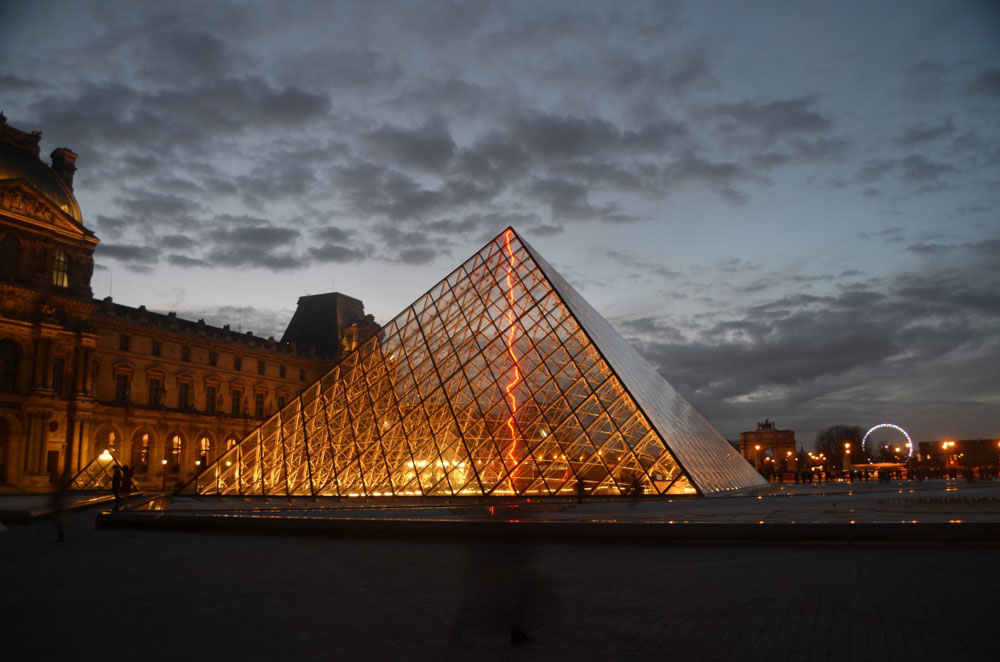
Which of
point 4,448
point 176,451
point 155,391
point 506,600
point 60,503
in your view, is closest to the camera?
point 506,600

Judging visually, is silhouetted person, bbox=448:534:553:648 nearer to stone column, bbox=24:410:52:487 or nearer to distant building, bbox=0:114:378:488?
stone column, bbox=24:410:52:487

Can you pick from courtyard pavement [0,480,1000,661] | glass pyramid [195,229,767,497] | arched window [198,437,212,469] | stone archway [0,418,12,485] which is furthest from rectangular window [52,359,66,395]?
courtyard pavement [0,480,1000,661]

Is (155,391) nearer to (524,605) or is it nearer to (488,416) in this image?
(488,416)

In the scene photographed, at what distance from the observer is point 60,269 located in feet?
138

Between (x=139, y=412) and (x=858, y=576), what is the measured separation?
47.9 meters

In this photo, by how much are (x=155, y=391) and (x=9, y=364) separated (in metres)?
11.1

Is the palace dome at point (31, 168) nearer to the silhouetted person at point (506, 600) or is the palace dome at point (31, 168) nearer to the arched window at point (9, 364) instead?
the arched window at point (9, 364)

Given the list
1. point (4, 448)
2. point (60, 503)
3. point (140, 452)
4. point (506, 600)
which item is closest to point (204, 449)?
point (140, 452)

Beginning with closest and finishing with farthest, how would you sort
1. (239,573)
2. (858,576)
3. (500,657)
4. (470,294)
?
(500,657) → (858,576) → (239,573) → (470,294)

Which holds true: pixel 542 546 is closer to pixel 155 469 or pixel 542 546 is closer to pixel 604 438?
pixel 604 438

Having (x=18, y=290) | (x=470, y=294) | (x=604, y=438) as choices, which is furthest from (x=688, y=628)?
(x=18, y=290)

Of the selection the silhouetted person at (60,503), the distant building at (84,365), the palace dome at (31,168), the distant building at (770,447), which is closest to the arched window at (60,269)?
the distant building at (84,365)

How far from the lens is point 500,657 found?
484cm

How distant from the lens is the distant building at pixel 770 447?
106 metres
